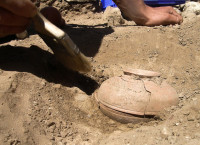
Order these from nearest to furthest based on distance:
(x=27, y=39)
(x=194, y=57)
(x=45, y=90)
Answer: (x=45, y=90) → (x=194, y=57) → (x=27, y=39)

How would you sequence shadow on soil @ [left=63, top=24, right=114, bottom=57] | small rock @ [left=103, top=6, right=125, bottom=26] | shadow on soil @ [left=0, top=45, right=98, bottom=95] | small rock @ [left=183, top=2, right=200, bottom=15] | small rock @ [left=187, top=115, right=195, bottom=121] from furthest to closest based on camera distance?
1. small rock @ [left=183, top=2, right=200, bottom=15]
2. small rock @ [left=103, top=6, right=125, bottom=26]
3. shadow on soil @ [left=63, top=24, right=114, bottom=57]
4. shadow on soil @ [left=0, top=45, right=98, bottom=95]
5. small rock @ [left=187, top=115, right=195, bottom=121]

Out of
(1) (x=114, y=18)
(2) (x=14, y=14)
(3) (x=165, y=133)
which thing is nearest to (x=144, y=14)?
(1) (x=114, y=18)

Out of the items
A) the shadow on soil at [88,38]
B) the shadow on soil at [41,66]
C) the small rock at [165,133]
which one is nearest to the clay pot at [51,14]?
the shadow on soil at [88,38]

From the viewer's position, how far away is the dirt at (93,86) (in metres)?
1.86

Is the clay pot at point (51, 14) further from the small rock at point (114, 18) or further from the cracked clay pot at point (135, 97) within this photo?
the cracked clay pot at point (135, 97)

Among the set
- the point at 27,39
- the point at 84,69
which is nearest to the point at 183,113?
the point at 84,69

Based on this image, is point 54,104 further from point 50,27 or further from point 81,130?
point 50,27

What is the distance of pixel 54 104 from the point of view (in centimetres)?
228

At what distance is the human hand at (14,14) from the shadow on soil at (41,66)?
0.34 meters

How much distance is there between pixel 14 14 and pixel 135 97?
1.29m

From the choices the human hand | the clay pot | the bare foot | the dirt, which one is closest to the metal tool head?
the human hand

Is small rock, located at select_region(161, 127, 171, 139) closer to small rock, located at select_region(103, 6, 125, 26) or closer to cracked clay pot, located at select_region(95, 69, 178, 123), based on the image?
cracked clay pot, located at select_region(95, 69, 178, 123)

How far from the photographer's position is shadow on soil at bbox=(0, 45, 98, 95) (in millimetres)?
2557

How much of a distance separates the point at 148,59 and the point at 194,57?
55 cm
